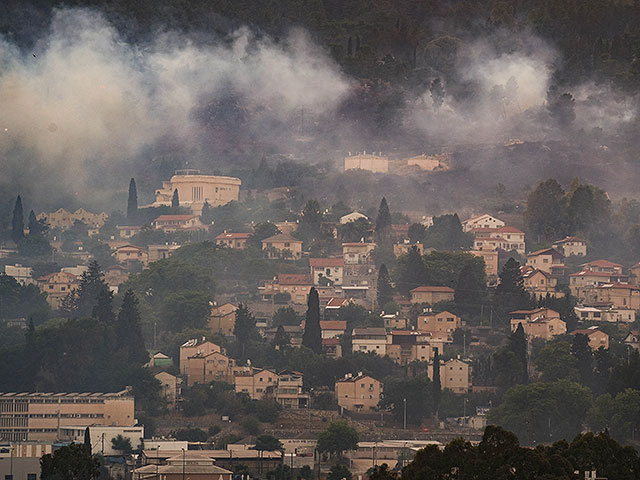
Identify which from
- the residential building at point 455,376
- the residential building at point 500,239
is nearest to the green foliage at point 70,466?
the residential building at point 455,376

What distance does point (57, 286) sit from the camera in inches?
3211

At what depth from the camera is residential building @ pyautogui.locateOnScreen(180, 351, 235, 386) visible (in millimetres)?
68625

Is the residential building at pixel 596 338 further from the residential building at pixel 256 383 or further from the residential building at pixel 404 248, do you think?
the residential building at pixel 404 248

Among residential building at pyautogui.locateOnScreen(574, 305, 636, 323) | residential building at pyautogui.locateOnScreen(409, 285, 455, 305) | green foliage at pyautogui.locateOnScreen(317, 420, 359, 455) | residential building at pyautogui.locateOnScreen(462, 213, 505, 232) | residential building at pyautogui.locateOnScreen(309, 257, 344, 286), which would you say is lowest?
green foliage at pyautogui.locateOnScreen(317, 420, 359, 455)

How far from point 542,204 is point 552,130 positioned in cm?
1418

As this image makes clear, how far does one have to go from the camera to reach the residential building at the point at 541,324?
73.6 m

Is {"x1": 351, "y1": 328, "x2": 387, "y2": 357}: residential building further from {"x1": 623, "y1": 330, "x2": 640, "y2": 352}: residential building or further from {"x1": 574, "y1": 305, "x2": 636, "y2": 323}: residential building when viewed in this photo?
{"x1": 574, "y1": 305, "x2": 636, "y2": 323}: residential building

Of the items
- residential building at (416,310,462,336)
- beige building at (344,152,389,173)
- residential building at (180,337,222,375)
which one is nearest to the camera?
residential building at (180,337,222,375)

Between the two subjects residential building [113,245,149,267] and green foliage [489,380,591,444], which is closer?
green foliage [489,380,591,444]

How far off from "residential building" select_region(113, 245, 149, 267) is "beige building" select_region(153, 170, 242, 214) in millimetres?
8556

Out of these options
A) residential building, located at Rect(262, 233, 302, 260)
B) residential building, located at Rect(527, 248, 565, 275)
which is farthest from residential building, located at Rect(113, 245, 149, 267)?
residential building, located at Rect(527, 248, 565, 275)

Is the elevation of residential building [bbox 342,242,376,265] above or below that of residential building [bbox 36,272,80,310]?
above

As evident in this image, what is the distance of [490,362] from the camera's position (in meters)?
69.8

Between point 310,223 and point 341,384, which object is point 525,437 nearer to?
point 341,384
